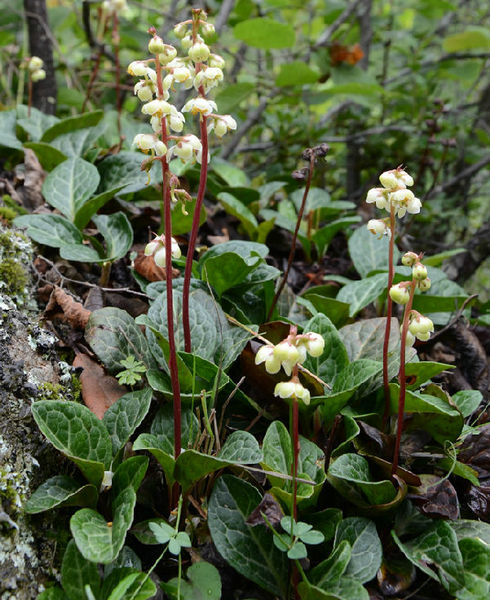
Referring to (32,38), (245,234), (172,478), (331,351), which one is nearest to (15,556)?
(172,478)

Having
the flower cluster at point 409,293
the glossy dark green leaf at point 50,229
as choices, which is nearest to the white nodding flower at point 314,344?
the flower cluster at point 409,293

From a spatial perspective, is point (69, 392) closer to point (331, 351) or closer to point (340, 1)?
point (331, 351)

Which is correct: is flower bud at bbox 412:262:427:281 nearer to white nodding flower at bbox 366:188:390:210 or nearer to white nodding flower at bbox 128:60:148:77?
white nodding flower at bbox 366:188:390:210

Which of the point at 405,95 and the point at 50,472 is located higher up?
the point at 405,95

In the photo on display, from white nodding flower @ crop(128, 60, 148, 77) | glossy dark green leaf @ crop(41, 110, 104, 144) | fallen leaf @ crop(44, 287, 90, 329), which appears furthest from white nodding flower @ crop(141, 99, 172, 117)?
glossy dark green leaf @ crop(41, 110, 104, 144)

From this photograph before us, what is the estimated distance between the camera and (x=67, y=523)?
4.60 feet

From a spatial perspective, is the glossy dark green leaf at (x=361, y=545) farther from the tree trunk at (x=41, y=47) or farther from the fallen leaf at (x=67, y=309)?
the tree trunk at (x=41, y=47)

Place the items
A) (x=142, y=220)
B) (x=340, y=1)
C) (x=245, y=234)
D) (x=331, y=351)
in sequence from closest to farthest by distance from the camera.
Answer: (x=331, y=351) → (x=142, y=220) → (x=245, y=234) → (x=340, y=1)

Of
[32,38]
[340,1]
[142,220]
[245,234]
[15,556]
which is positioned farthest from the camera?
[340,1]

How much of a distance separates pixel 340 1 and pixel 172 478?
3619mm

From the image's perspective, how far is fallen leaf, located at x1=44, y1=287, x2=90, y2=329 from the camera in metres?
1.86

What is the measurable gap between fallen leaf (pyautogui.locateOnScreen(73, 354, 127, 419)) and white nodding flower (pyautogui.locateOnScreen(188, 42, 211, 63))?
3.34 ft

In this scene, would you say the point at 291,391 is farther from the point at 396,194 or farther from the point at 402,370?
the point at 396,194

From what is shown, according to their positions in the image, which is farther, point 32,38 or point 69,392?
point 32,38
